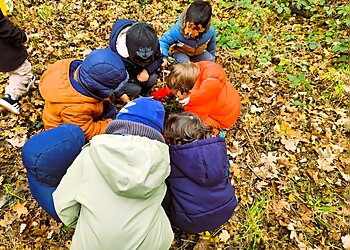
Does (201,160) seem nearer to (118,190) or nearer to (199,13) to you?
(118,190)

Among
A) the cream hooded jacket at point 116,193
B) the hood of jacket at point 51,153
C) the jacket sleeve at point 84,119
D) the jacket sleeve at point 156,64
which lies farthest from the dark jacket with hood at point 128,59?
the cream hooded jacket at point 116,193

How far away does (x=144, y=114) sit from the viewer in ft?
9.84

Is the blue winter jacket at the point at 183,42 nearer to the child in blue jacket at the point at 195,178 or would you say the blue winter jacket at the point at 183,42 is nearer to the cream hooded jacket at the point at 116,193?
the child in blue jacket at the point at 195,178

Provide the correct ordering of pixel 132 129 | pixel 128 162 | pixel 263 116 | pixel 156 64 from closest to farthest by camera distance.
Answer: pixel 128 162, pixel 132 129, pixel 156 64, pixel 263 116

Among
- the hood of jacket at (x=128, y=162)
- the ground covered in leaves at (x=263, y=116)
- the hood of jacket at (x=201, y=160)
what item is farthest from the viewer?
the ground covered in leaves at (x=263, y=116)

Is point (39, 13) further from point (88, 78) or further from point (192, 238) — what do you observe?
point (192, 238)

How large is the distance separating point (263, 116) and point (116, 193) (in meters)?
2.96

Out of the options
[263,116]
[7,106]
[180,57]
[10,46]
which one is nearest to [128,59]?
[180,57]

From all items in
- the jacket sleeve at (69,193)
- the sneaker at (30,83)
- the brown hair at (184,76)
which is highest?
the brown hair at (184,76)

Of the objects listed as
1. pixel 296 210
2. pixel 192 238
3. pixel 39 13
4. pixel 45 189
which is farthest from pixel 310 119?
pixel 39 13

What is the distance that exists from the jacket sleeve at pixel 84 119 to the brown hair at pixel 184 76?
1.01m

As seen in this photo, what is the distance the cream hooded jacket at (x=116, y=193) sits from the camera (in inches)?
96.7

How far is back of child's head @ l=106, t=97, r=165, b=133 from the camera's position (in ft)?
9.77

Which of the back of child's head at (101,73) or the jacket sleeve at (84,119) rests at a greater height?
the back of child's head at (101,73)
